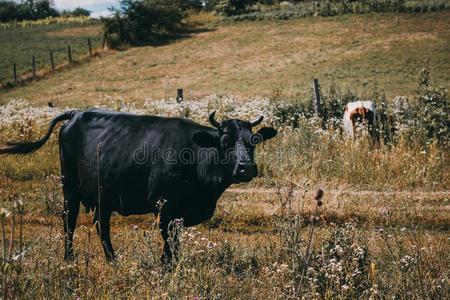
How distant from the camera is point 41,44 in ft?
156

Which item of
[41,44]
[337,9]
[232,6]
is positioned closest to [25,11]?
[41,44]

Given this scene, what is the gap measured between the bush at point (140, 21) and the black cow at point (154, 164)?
36.2 metres

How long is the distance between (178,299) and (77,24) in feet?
200

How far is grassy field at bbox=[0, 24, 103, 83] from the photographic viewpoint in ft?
127

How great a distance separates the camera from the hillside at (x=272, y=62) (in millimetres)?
28094

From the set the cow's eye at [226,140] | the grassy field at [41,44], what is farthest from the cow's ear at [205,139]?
the grassy field at [41,44]

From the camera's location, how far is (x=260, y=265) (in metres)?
5.90

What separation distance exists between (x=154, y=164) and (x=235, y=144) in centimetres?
101

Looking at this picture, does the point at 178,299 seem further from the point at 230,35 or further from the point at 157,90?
the point at 230,35

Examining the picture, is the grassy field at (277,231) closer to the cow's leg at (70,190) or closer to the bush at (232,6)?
the cow's leg at (70,190)

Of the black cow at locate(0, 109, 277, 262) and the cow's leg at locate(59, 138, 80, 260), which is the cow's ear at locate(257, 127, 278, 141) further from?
the cow's leg at locate(59, 138, 80, 260)

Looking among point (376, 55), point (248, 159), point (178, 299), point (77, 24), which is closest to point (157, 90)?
point (376, 55)

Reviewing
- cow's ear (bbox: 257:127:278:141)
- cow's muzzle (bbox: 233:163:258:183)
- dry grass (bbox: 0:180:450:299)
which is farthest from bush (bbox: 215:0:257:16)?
cow's muzzle (bbox: 233:163:258:183)

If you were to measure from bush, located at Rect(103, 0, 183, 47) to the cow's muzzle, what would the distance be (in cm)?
3799
